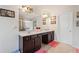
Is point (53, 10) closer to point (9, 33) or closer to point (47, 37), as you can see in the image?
point (47, 37)

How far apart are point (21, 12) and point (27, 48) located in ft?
5.39

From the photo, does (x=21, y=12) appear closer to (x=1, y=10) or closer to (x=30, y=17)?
(x=30, y=17)

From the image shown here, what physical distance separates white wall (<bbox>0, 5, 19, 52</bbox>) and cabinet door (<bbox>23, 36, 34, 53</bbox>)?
0.33 metres

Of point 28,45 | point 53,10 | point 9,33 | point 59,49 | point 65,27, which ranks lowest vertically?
point 59,49

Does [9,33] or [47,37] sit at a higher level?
Result: [9,33]

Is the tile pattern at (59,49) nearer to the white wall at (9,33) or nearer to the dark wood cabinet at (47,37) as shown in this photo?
the dark wood cabinet at (47,37)

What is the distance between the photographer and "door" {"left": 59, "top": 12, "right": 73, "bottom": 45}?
16.0ft

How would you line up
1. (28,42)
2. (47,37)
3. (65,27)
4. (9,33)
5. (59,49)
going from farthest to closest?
(65,27), (47,37), (59,49), (28,42), (9,33)

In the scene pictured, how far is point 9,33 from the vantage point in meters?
2.94

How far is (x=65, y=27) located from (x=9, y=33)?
3048mm

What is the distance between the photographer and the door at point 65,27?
486 centimetres

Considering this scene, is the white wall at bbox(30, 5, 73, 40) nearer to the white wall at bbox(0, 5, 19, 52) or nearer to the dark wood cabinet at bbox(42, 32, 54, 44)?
the dark wood cabinet at bbox(42, 32, 54, 44)

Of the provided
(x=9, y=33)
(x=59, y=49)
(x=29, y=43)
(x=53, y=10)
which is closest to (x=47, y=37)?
(x=59, y=49)
